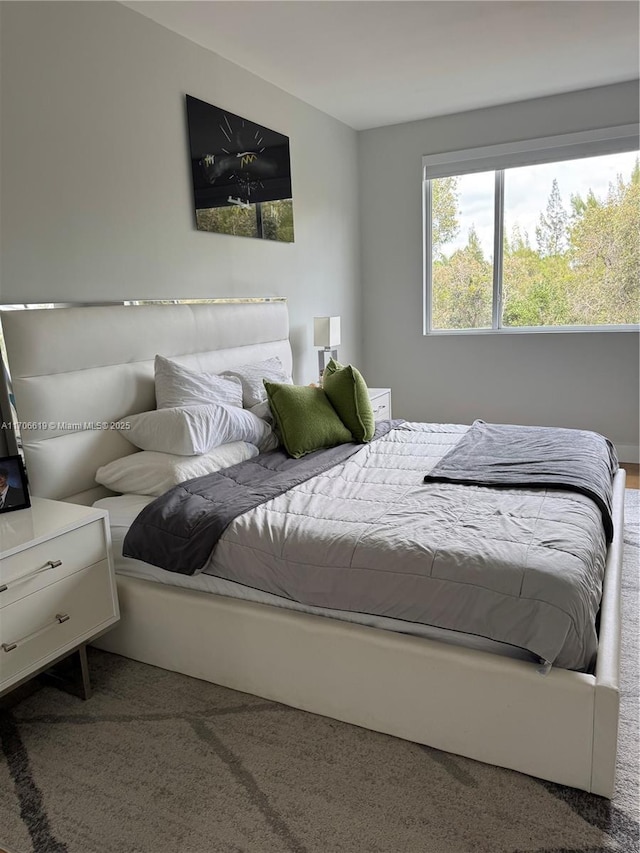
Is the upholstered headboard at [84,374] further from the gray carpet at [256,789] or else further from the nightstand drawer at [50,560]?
the gray carpet at [256,789]

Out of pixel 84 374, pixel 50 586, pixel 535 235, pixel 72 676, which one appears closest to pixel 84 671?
pixel 72 676

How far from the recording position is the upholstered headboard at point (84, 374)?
7.59ft

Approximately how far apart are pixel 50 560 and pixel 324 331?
2.72m

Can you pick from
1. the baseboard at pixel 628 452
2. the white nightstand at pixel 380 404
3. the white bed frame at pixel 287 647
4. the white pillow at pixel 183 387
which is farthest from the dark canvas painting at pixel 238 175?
the baseboard at pixel 628 452

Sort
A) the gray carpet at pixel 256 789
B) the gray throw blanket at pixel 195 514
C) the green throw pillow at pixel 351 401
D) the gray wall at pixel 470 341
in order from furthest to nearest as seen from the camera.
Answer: the gray wall at pixel 470 341 → the green throw pillow at pixel 351 401 → the gray throw blanket at pixel 195 514 → the gray carpet at pixel 256 789

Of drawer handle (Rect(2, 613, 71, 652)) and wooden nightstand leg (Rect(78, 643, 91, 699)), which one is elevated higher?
drawer handle (Rect(2, 613, 71, 652))

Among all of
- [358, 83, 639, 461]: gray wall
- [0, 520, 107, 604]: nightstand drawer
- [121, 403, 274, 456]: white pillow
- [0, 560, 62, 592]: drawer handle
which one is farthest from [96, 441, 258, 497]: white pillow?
[358, 83, 639, 461]: gray wall

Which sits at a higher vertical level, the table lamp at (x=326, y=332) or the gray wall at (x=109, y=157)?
the gray wall at (x=109, y=157)

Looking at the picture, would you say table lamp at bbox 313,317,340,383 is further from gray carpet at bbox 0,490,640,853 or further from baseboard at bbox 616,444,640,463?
gray carpet at bbox 0,490,640,853

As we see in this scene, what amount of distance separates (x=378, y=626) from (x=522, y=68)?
3549 millimetres

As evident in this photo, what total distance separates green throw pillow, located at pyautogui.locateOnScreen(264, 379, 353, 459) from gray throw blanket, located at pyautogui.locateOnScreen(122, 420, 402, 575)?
34cm

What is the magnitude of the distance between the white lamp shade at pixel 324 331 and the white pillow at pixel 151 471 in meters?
1.84

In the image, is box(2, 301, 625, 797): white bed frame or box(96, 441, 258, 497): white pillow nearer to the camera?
box(2, 301, 625, 797): white bed frame

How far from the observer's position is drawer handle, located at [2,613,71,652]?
1.77m
